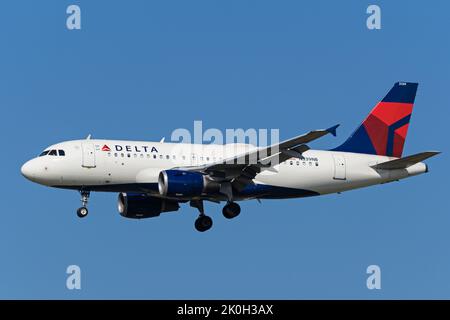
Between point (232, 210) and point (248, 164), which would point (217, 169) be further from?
point (232, 210)

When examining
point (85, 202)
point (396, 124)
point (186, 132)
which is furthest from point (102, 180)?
point (396, 124)

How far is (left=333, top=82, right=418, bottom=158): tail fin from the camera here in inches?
2377

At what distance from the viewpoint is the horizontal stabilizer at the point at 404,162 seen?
55500mm

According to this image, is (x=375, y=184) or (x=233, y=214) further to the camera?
(x=375, y=184)

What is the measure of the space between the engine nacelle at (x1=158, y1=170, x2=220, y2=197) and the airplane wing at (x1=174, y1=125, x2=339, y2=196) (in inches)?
23.6

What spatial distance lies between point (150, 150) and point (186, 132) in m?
2.99

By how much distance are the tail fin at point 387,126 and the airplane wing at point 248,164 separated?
7636mm

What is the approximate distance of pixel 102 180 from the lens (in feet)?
177

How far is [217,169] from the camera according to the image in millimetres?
54000

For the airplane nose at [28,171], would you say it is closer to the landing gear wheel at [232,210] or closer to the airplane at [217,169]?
the airplane at [217,169]

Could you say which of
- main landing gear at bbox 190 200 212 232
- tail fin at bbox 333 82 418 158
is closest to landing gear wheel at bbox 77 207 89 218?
main landing gear at bbox 190 200 212 232

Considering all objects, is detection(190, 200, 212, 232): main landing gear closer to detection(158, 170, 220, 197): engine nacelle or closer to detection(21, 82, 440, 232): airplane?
detection(21, 82, 440, 232): airplane

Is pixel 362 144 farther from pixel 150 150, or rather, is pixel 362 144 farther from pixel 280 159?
pixel 150 150

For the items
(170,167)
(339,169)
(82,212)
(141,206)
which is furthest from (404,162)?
(82,212)
